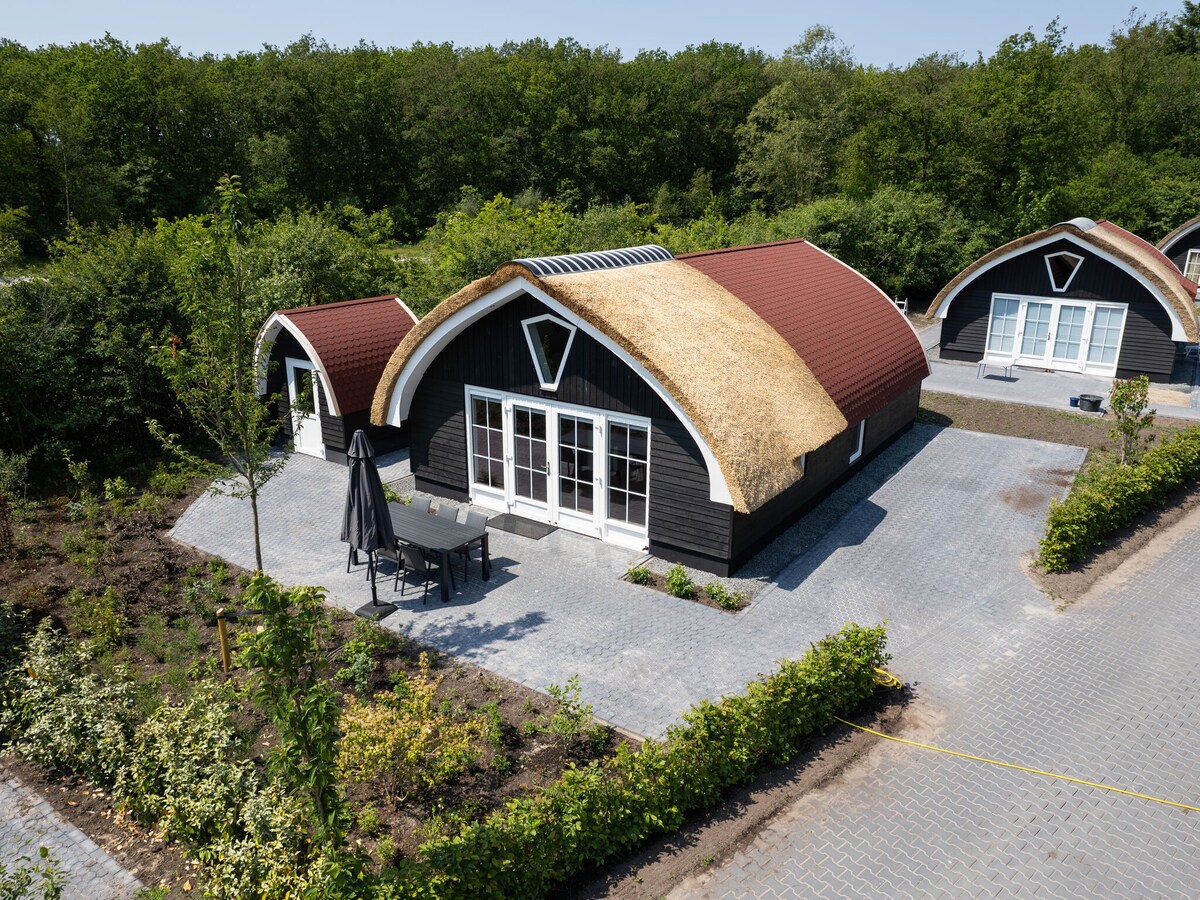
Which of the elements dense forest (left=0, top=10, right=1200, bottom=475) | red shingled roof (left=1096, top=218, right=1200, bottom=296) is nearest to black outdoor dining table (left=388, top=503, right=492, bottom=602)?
dense forest (left=0, top=10, right=1200, bottom=475)

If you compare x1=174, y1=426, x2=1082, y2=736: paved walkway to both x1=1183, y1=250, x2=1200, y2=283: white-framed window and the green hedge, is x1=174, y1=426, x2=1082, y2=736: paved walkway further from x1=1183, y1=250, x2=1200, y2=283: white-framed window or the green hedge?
x1=1183, y1=250, x2=1200, y2=283: white-framed window

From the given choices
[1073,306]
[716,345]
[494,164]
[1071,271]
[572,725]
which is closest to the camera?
[572,725]

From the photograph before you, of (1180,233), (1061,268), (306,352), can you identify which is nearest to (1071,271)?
(1061,268)

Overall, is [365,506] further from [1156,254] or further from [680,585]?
[1156,254]

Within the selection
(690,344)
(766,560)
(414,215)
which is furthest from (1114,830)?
(414,215)

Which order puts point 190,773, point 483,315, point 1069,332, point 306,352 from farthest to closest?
point 1069,332 → point 306,352 → point 483,315 → point 190,773

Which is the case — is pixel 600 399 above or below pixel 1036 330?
above
